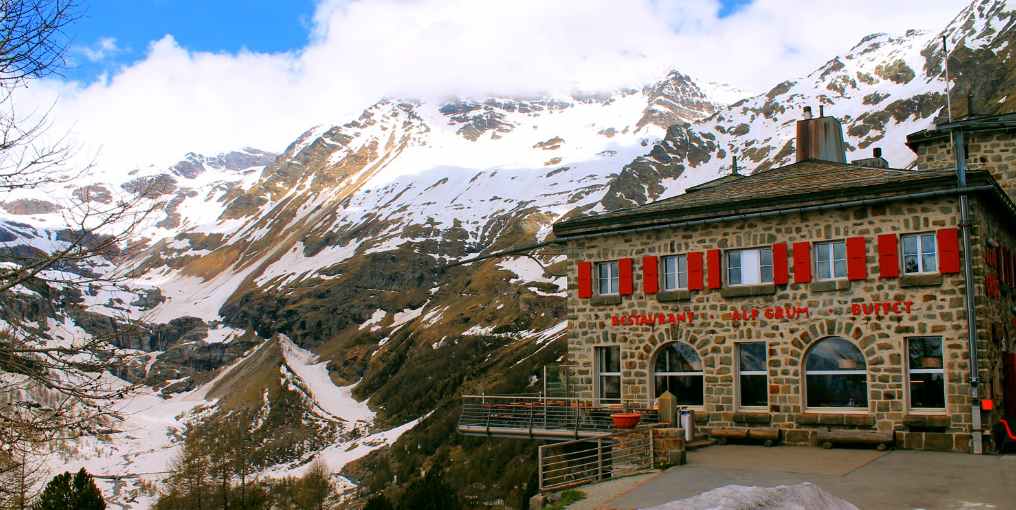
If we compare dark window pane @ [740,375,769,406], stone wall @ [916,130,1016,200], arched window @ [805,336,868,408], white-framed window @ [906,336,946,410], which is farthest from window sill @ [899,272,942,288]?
stone wall @ [916,130,1016,200]

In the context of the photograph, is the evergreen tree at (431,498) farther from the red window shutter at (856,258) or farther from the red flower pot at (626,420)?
the red window shutter at (856,258)

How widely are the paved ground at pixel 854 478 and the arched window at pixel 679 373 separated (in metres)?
3.32

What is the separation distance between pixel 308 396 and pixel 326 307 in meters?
42.9

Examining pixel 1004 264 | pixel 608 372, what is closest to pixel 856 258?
pixel 1004 264

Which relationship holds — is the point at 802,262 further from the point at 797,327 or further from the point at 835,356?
the point at 835,356

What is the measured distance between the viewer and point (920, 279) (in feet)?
71.9

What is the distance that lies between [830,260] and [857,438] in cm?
446

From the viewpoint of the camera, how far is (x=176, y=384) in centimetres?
14938

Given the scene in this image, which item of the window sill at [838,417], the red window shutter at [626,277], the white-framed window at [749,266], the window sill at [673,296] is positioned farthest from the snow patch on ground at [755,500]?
the red window shutter at [626,277]

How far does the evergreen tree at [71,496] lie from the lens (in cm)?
4156

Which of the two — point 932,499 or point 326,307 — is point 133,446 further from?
point 932,499

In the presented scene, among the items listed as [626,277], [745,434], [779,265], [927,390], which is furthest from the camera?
[626,277]

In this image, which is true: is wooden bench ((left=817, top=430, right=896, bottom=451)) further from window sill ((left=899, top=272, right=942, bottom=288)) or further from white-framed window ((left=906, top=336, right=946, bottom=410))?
window sill ((left=899, top=272, right=942, bottom=288))

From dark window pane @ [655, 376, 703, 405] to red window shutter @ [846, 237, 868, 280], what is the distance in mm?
4814
